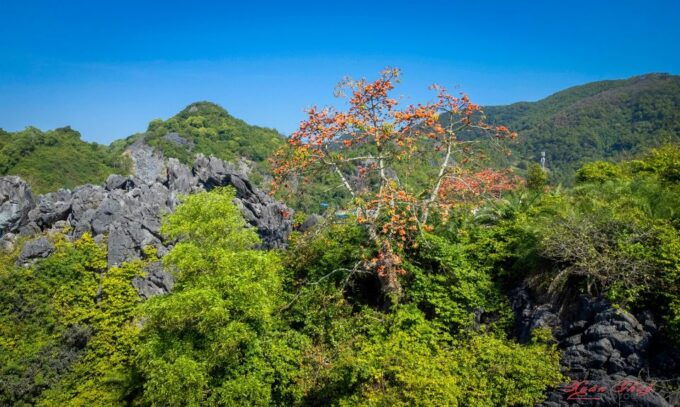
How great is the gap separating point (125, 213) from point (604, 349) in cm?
2406

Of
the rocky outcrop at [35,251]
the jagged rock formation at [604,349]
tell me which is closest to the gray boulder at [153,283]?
the rocky outcrop at [35,251]

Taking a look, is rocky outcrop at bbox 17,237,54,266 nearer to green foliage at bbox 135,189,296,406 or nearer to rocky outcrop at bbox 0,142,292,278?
rocky outcrop at bbox 0,142,292,278

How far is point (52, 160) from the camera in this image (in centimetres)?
7631

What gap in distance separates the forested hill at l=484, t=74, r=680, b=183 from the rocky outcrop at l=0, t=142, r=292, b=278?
83233 mm

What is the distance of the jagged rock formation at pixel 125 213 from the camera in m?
21.7

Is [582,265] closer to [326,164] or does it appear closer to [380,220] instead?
[380,220]

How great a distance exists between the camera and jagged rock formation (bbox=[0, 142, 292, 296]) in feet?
71.3

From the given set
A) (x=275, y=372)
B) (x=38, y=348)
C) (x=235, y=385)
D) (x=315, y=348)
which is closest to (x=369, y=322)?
(x=315, y=348)

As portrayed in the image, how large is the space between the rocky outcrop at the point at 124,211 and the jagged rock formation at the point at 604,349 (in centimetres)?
1083

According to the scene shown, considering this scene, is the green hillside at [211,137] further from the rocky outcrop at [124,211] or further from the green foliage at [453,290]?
the green foliage at [453,290]

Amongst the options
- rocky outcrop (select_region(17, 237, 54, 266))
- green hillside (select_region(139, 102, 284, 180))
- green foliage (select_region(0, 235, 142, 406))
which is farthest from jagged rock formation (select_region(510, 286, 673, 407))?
green hillside (select_region(139, 102, 284, 180))

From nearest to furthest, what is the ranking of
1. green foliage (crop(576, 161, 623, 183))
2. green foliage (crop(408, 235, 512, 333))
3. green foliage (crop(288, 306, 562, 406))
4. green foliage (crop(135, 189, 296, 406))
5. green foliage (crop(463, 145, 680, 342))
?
green foliage (crop(288, 306, 562, 406)) → green foliage (crop(463, 145, 680, 342)) → green foliage (crop(135, 189, 296, 406)) → green foliage (crop(408, 235, 512, 333)) → green foliage (crop(576, 161, 623, 183))

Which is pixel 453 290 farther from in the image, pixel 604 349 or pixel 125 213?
pixel 125 213
